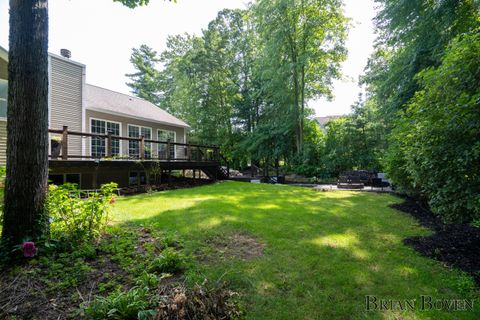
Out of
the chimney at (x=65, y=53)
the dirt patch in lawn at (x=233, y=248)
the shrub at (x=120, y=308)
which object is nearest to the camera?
the shrub at (x=120, y=308)

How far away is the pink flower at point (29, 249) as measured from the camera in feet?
9.29

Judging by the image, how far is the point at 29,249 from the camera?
2850 mm

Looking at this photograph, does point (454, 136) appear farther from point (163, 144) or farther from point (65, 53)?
point (65, 53)

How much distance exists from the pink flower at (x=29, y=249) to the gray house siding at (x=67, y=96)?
28.8ft

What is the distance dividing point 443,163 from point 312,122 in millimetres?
18355

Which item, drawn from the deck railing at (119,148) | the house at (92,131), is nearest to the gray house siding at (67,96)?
the house at (92,131)

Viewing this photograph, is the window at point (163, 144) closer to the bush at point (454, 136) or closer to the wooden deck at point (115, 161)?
the wooden deck at point (115, 161)

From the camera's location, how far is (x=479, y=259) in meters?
3.34

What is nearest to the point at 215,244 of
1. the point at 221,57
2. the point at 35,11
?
the point at 35,11

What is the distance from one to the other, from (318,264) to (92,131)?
11.8 meters

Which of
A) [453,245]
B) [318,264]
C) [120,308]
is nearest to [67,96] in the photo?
[120,308]

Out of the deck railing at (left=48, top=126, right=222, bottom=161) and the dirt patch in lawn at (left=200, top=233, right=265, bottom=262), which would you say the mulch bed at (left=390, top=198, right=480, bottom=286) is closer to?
the dirt patch in lawn at (left=200, top=233, right=265, bottom=262)

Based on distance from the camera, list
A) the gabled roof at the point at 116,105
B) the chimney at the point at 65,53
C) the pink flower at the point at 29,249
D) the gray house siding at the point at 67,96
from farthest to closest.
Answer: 1. the gabled roof at the point at 116,105
2. the chimney at the point at 65,53
3. the gray house siding at the point at 67,96
4. the pink flower at the point at 29,249

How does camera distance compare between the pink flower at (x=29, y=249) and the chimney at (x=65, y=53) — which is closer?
the pink flower at (x=29, y=249)
